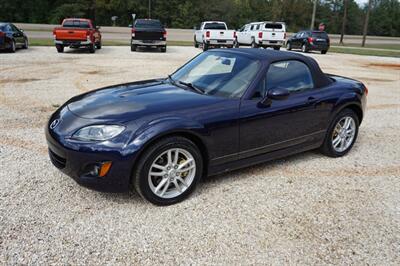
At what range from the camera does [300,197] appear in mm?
3807

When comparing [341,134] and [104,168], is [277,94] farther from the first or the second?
[104,168]

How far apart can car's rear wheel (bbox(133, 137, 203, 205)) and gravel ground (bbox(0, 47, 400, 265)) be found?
0.14m

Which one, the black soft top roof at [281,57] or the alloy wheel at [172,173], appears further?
the black soft top roof at [281,57]

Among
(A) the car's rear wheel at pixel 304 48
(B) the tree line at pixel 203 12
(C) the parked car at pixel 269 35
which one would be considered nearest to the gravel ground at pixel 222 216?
(C) the parked car at pixel 269 35

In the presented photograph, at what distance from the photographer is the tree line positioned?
57.4 metres

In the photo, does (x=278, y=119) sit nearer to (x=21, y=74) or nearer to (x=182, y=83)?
(x=182, y=83)

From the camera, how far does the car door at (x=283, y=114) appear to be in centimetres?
389

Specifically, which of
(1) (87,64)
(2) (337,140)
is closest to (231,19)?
(1) (87,64)

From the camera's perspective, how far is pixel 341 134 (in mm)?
5008

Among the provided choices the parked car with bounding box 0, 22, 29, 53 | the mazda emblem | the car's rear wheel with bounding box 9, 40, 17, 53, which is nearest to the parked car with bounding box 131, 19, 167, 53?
the parked car with bounding box 0, 22, 29, 53

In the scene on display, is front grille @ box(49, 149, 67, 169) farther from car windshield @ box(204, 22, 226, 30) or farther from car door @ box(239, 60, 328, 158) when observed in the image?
car windshield @ box(204, 22, 226, 30)

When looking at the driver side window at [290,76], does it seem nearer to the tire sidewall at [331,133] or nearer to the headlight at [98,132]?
the tire sidewall at [331,133]

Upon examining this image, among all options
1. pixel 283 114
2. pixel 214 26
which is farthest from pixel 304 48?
pixel 283 114

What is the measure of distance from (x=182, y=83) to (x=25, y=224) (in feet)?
7.52
